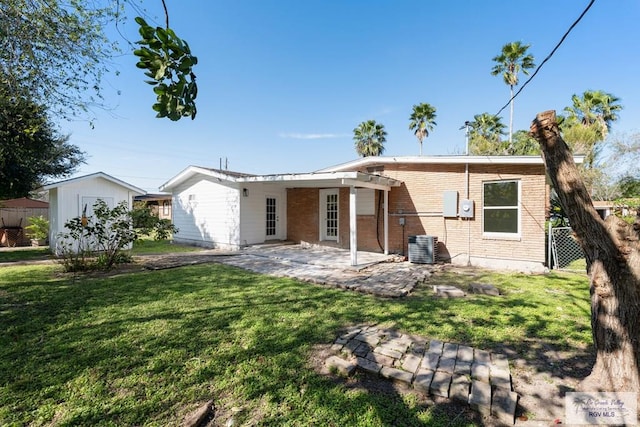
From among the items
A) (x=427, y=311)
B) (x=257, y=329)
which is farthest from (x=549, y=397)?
(x=257, y=329)

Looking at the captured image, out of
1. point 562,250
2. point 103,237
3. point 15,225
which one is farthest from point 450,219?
point 15,225

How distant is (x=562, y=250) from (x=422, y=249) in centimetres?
425

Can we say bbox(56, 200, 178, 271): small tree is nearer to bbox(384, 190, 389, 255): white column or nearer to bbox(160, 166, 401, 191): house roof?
bbox(160, 166, 401, 191): house roof

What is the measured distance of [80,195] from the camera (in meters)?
11.6

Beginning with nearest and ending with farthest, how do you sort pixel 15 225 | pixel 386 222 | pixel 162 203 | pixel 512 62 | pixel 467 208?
pixel 467 208, pixel 386 222, pixel 15 225, pixel 512 62, pixel 162 203

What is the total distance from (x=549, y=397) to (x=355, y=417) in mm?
1788

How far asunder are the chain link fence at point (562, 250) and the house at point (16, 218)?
22.6 metres

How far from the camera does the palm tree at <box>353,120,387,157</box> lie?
29667mm

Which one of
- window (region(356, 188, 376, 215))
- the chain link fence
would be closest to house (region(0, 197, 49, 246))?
window (region(356, 188, 376, 215))

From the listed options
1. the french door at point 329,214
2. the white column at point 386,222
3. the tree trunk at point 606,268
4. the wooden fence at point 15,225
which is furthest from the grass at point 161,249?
the tree trunk at point 606,268

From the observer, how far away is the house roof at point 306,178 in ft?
27.4

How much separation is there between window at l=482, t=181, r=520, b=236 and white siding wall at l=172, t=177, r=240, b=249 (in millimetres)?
9183

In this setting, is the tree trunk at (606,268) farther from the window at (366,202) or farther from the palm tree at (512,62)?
the palm tree at (512,62)

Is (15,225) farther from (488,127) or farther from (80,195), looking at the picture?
(488,127)
